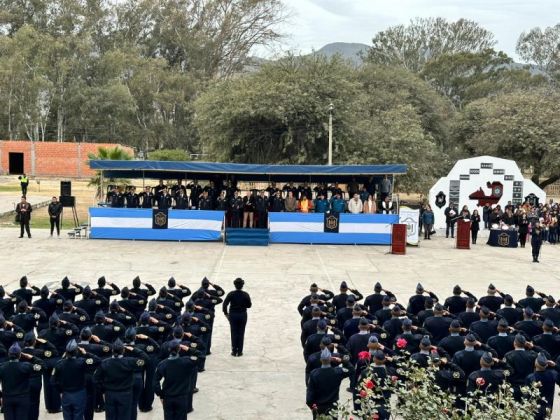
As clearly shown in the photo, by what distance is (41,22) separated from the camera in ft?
204

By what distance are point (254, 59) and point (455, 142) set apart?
90.7 feet

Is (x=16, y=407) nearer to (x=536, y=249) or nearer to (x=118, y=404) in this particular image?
(x=118, y=404)

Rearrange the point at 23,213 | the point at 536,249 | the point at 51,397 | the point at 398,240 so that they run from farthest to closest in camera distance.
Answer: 1. the point at 23,213
2. the point at 398,240
3. the point at 536,249
4. the point at 51,397

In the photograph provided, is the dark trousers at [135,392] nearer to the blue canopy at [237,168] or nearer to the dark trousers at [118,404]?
the dark trousers at [118,404]

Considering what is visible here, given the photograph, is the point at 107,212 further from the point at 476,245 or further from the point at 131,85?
the point at 131,85

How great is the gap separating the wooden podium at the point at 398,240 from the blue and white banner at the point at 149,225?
20.0 ft

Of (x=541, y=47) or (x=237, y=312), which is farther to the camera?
(x=541, y=47)

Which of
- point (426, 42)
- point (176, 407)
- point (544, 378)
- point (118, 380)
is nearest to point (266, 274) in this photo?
point (176, 407)

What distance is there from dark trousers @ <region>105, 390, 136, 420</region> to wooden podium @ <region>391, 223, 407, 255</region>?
14920mm

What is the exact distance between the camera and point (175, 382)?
767cm

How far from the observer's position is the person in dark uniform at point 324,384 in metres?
7.45

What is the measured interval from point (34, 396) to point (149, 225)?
15.3 m

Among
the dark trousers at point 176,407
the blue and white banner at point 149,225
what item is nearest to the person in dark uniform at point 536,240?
the blue and white banner at point 149,225

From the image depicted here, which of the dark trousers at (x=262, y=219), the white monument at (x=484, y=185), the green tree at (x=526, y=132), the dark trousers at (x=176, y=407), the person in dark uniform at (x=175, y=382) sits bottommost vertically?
the dark trousers at (x=176, y=407)
